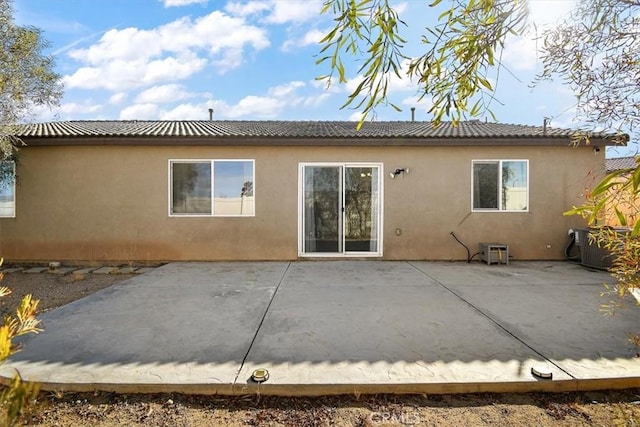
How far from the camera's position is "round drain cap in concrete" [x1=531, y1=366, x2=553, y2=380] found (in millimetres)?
2668

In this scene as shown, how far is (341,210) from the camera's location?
316 inches

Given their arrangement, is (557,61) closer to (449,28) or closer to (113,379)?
(449,28)

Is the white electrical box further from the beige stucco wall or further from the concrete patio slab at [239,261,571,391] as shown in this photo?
the concrete patio slab at [239,261,571,391]

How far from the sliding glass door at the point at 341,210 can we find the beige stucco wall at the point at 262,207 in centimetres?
29

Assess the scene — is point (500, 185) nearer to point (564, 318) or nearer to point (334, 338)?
point (564, 318)

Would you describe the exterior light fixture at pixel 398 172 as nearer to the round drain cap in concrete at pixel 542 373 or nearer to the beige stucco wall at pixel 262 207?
the beige stucco wall at pixel 262 207

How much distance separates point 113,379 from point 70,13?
870 cm

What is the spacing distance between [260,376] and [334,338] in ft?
3.42

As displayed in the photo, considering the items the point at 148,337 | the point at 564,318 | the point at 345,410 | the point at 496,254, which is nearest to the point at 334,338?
the point at 345,410

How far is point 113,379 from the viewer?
2682 mm

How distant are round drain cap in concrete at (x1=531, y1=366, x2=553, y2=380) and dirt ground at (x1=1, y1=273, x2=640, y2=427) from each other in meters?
0.13

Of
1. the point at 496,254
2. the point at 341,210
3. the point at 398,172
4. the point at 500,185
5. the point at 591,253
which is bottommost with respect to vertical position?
the point at 496,254

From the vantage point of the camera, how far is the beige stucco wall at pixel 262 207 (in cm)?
782

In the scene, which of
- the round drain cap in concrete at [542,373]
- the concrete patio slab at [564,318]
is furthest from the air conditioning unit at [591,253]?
the round drain cap in concrete at [542,373]
